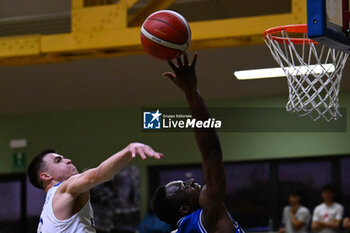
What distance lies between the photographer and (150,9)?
6.63 metres

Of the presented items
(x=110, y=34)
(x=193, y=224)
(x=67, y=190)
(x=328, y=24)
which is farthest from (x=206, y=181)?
(x=110, y=34)

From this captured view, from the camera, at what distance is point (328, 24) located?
3666 mm

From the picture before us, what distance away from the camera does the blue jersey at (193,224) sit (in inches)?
125

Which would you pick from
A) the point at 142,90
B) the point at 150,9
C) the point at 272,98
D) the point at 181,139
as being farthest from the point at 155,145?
the point at 150,9

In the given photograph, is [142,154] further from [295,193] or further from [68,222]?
[295,193]

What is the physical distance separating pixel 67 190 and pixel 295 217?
19.2 feet

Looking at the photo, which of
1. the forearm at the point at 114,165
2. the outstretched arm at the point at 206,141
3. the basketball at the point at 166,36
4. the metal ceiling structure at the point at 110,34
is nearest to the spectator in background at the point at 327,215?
the metal ceiling structure at the point at 110,34

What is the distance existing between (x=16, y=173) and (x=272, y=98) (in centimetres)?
440

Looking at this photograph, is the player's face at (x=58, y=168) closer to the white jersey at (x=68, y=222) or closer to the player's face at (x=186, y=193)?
the white jersey at (x=68, y=222)

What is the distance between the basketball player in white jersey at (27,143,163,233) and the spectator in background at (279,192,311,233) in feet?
17.7

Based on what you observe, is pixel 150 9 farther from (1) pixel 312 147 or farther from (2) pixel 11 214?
(2) pixel 11 214

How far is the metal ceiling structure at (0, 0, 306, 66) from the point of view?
6.07 metres

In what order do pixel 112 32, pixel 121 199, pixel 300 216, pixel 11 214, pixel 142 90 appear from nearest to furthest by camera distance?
pixel 112 32
pixel 300 216
pixel 142 90
pixel 121 199
pixel 11 214

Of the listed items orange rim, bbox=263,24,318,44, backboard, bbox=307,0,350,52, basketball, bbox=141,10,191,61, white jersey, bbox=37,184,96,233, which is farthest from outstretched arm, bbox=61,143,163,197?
orange rim, bbox=263,24,318,44
